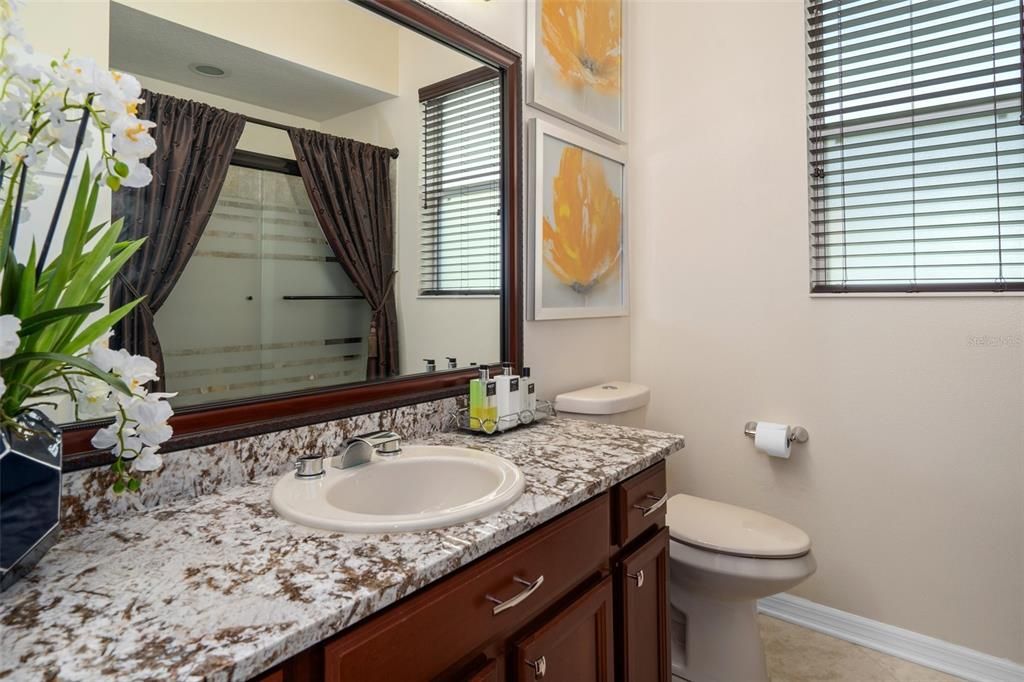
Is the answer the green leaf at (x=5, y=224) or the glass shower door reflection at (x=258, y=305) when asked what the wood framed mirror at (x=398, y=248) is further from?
the green leaf at (x=5, y=224)

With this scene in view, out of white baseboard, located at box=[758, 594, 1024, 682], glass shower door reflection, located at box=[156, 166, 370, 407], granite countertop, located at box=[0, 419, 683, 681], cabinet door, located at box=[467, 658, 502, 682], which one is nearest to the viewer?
granite countertop, located at box=[0, 419, 683, 681]

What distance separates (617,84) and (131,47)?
178 centimetres

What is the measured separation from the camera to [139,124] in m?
0.72

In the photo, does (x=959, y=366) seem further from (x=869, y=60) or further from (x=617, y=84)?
(x=617, y=84)

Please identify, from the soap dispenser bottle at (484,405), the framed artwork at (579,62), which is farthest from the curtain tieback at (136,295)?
the framed artwork at (579,62)

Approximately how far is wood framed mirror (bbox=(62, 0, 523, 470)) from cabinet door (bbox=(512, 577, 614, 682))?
63cm

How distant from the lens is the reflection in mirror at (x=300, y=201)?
3.40 ft

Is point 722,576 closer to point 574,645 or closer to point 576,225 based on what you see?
point 574,645

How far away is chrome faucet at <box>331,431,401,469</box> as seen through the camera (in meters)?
1.13

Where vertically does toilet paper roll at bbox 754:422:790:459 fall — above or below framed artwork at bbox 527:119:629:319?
below

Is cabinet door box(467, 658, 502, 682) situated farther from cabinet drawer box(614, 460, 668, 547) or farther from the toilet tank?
the toilet tank

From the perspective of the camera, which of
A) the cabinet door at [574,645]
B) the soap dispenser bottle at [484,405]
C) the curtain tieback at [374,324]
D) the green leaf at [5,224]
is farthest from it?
the soap dispenser bottle at [484,405]

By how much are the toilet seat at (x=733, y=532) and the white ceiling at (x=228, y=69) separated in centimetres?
149
